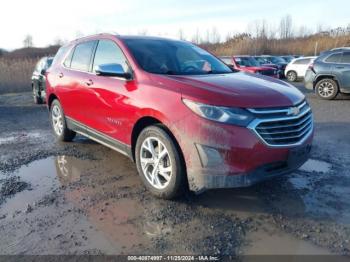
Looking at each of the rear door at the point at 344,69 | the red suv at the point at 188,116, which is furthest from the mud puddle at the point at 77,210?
the rear door at the point at 344,69

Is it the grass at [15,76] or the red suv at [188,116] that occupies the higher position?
the red suv at [188,116]

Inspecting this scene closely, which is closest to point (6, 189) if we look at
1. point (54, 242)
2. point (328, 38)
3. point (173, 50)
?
point (54, 242)

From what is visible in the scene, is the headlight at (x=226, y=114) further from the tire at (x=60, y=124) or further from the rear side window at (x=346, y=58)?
the rear side window at (x=346, y=58)

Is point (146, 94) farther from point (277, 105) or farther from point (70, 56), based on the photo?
point (70, 56)

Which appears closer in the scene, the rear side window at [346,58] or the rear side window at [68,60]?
the rear side window at [68,60]

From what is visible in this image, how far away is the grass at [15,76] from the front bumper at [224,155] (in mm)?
16943

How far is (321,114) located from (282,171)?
6.23m

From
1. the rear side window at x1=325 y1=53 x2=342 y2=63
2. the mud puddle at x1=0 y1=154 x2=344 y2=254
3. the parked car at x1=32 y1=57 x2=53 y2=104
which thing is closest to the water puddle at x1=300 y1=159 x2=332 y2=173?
the mud puddle at x1=0 y1=154 x2=344 y2=254

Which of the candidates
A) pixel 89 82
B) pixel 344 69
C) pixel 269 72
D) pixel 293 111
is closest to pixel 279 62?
pixel 269 72

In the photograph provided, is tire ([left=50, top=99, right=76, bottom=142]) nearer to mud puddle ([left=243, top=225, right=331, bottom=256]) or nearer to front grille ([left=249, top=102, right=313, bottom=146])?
front grille ([left=249, top=102, right=313, bottom=146])

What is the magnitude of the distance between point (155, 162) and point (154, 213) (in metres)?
0.58

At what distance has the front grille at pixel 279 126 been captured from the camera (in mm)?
3410

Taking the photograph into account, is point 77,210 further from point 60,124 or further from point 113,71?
point 60,124

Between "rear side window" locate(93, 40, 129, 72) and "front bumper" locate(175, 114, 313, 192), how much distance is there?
1.42 m
